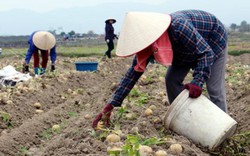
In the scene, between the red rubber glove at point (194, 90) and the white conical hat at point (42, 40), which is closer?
the red rubber glove at point (194, 90)

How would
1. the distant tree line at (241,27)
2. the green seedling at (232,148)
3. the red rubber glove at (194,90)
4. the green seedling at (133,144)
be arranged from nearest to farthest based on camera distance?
the green seedling at (133,144)
the red rubber glove at (194,90)
the green seedling at (232,148)
the distant tree line at (241,27)

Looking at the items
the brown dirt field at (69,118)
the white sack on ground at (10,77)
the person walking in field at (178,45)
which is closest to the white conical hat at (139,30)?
the person walking in field at (178,45)

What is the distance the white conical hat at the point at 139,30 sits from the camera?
2820 millimetres

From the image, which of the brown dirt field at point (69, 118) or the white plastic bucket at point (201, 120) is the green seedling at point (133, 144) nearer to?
the brown dirt field at point (69, 118)

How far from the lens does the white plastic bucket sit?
3.11 meters

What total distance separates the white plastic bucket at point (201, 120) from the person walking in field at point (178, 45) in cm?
10

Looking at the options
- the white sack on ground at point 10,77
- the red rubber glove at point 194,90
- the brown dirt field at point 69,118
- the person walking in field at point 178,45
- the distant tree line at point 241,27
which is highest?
the person walking in field at point 178,45

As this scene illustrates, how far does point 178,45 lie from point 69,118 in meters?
2.56

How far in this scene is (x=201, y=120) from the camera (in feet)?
10.3

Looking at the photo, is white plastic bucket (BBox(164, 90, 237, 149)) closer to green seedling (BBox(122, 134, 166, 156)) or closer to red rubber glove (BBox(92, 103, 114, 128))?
green seedling (BBox(122, 134, 166, 156))

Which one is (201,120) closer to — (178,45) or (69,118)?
(178,45)

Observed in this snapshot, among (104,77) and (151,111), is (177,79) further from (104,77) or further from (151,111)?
(104,77)

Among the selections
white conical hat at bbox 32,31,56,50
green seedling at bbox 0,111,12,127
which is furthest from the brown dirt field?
white conical hat at bbox 32,31,56,50

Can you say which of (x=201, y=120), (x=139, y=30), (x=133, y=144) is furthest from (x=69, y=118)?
(x=133, y=144)
